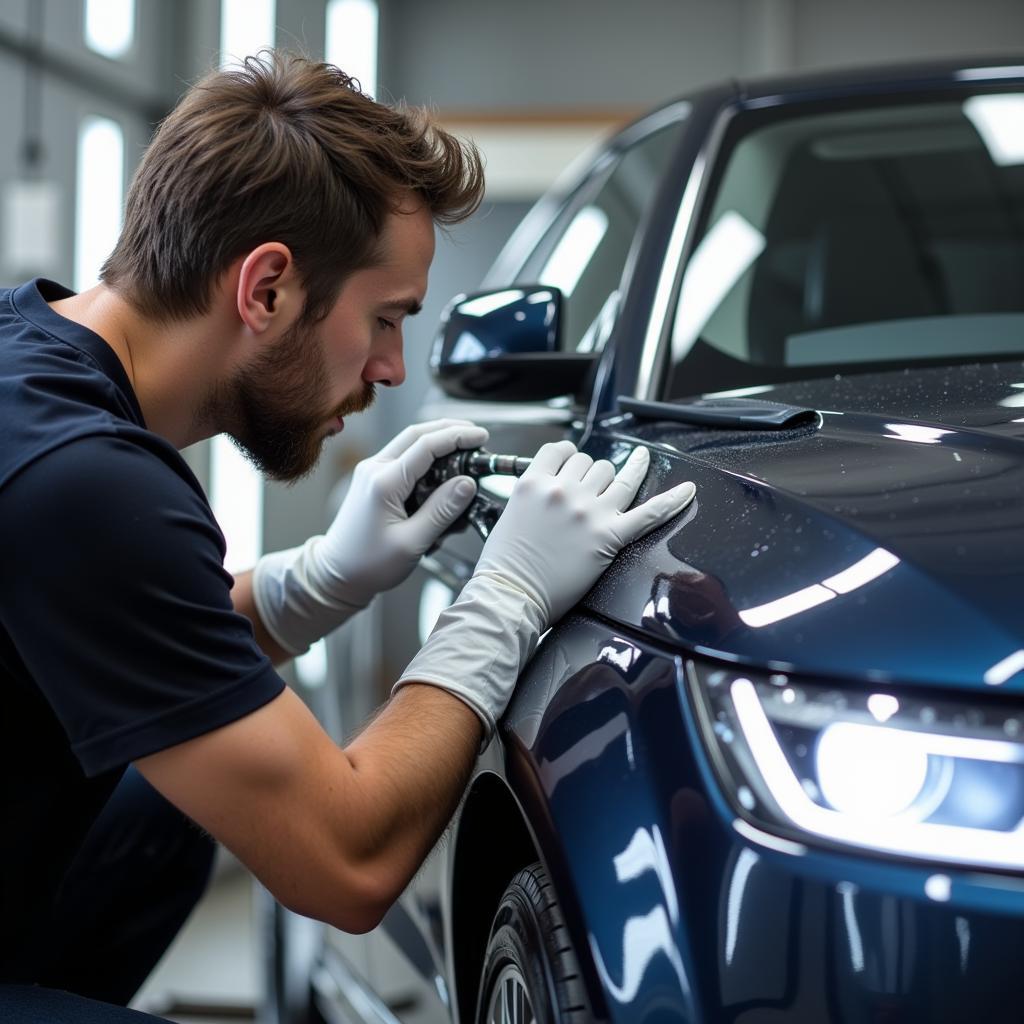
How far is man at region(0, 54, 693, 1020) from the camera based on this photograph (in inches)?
41.3

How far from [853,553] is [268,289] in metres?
0.70

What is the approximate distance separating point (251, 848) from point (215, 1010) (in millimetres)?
1868

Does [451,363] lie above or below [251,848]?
above

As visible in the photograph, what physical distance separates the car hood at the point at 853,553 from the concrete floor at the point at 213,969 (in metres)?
1.67

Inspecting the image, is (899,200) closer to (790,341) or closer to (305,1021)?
(790,341)

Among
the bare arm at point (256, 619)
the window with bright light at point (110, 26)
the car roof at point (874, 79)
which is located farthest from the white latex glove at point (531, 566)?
the window with bright light at point (110, 26)

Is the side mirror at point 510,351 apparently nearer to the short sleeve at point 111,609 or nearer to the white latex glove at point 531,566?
the white latex glove at point 531,566

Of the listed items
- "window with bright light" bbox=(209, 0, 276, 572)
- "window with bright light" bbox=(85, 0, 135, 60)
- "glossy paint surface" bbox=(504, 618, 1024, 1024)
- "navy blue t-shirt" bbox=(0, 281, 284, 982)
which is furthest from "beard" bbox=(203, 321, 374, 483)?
"window with bright light" bbox=(209, 0, 276, 572)

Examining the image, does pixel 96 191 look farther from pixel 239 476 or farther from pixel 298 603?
pixel 298 603

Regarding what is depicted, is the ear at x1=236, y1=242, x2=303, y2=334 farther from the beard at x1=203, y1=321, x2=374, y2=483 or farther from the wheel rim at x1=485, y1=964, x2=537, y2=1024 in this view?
the wheel rim at x1=485, y1=964, x2=537, y2=1024

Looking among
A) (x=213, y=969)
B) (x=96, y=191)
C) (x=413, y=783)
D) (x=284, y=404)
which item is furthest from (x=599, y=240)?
(x=96, y=191)

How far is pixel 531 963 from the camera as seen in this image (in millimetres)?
952

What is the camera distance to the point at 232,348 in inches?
53.6

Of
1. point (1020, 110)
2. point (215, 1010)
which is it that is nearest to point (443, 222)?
point (1020, 110)
